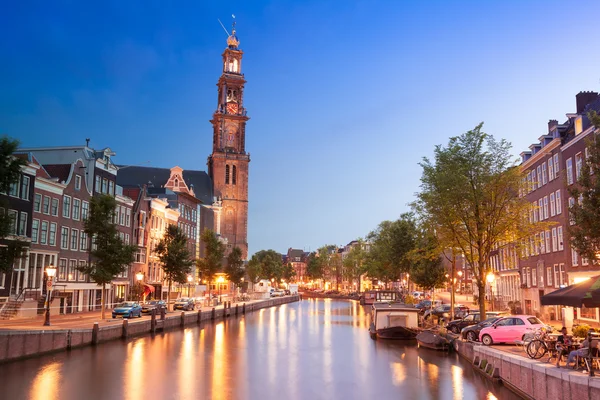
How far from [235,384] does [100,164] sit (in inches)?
1724

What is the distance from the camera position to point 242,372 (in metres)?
32.3

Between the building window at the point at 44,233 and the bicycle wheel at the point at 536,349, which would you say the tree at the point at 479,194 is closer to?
the bicycle wheel at the point at 536,349

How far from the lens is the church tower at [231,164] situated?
154 metres

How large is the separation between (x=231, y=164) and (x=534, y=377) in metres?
138

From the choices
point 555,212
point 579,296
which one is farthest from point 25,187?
point 555,212

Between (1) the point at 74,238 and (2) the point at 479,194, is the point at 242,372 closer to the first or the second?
(2) the point at 479,194

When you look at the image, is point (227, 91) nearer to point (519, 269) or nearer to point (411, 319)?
point (519, 269)

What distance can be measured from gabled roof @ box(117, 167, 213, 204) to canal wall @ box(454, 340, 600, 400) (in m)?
110

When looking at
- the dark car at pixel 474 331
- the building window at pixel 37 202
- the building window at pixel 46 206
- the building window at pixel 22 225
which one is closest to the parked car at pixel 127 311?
the building window at pixel 22 225

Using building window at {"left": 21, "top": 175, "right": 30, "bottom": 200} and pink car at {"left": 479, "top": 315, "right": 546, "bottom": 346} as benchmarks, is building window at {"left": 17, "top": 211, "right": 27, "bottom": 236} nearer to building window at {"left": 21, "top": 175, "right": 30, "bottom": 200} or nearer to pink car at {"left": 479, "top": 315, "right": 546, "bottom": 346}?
building window at {"left": 21, "top": 175, "right": 30, "bottom": 200}

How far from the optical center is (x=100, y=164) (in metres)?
65.1

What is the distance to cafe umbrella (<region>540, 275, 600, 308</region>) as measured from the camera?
59.7 ft

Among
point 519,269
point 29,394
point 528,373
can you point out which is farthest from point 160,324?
point 519,269

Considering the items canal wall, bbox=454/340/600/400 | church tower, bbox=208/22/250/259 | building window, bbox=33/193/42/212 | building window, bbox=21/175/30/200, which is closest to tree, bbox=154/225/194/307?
building window, bbox=33/193/42/212
